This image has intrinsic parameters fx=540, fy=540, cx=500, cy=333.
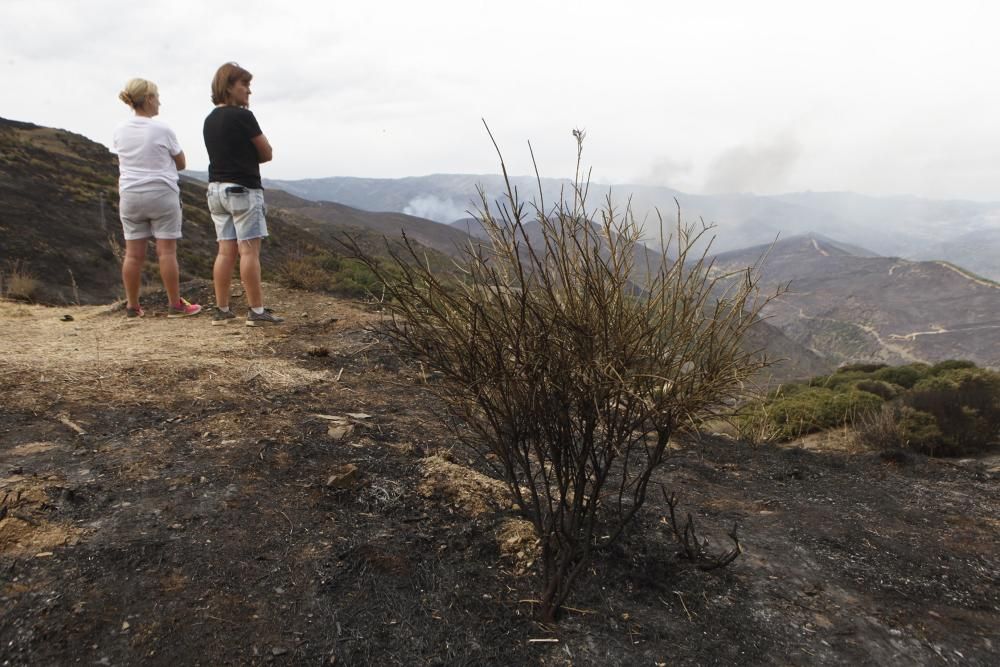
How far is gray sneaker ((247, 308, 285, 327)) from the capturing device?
5.11 metres

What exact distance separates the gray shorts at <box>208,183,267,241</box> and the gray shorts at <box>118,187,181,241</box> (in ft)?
1.26

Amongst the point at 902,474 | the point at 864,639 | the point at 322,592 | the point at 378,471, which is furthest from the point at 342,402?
the point at 902,474

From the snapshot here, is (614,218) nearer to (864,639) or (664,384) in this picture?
(664,384)

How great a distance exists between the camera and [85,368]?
347cm

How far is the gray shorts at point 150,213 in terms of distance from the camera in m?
4.55

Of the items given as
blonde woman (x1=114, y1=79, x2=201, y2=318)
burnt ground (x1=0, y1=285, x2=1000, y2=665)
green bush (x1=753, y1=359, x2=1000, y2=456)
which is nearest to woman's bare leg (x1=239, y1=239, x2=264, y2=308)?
blonde woman (x1=114, y1=79, x2=201, y2=318)

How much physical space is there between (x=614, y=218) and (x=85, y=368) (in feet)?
11.5

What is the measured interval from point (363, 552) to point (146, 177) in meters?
4.03

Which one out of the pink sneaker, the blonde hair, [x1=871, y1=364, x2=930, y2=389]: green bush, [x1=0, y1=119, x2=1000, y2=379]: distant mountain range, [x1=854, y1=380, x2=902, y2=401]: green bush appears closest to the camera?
the blonde hair

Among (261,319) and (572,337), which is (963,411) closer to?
(572,337)

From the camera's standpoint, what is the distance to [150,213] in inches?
181

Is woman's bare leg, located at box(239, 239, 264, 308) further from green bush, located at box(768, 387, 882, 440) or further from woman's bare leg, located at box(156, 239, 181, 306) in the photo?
green bush, located at box(768, 387, 882, 440)

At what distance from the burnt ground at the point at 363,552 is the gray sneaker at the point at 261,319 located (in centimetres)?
147

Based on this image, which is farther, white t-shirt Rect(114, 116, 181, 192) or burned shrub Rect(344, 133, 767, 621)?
white t-shirt Rect(114, 116, 181, 192)
